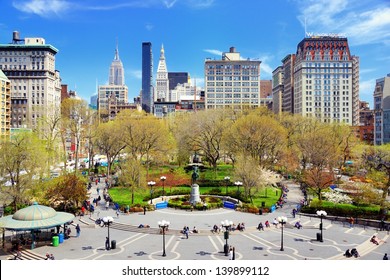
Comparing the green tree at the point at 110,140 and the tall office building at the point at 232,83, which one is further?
the tall office building at the point at 232,83

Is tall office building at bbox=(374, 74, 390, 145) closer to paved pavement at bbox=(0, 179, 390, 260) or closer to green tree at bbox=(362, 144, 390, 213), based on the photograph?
green tree at bbox=(362, 144, 390, 213)

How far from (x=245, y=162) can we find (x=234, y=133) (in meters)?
9.15

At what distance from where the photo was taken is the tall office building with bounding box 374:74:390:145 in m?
55.6

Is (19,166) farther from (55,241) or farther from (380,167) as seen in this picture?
(380,167)

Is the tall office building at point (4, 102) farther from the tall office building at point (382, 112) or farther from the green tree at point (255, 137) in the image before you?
the tall office building at point (382, 112)

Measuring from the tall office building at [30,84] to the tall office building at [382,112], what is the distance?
48680 mm

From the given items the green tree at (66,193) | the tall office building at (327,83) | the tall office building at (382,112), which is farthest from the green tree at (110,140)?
the tall office building at (382,112)

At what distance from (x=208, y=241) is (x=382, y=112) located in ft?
163

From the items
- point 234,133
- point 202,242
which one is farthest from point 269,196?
point 202,242

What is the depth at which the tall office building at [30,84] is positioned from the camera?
138 ft

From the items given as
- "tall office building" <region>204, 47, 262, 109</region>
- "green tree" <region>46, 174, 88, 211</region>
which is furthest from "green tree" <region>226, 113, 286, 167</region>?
"tall office building" <region>204, 47, 262, 109</region>

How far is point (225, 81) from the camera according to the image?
83.6m

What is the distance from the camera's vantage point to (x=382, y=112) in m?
57.1
